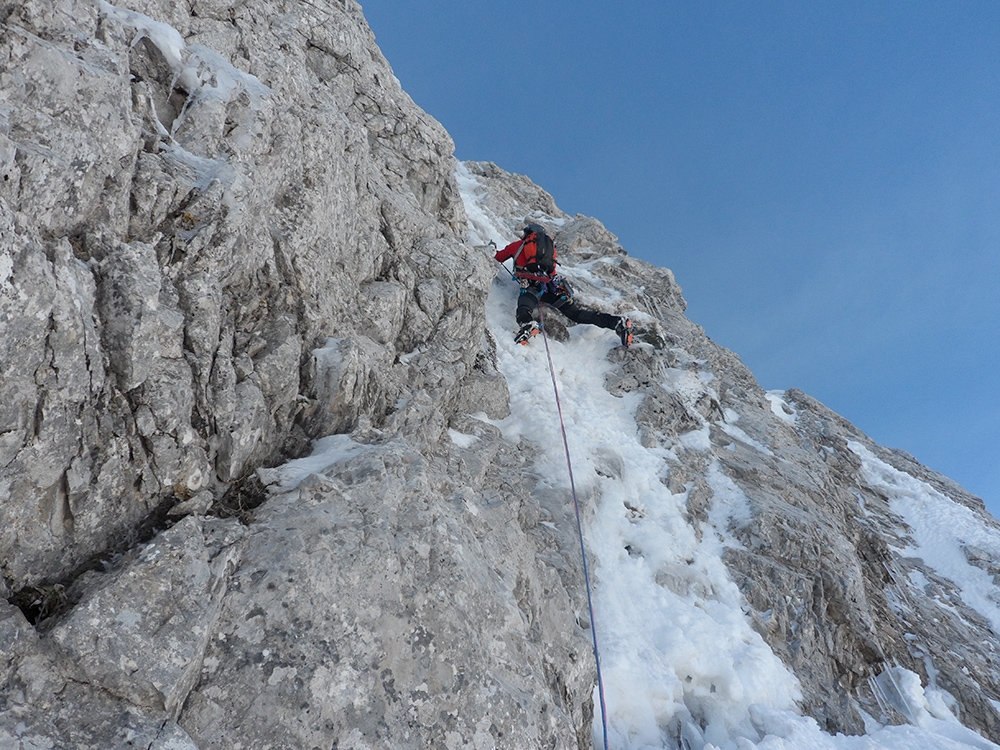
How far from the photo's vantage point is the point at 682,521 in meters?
11.2

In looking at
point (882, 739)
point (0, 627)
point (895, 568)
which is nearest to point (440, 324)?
point (0, 627)

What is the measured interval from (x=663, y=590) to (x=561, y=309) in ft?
29.8

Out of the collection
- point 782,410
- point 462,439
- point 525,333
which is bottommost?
point 462,439

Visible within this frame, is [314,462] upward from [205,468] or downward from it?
upward

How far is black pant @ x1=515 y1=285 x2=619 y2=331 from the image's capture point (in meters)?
15.5

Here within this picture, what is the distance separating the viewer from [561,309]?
53.1 ft

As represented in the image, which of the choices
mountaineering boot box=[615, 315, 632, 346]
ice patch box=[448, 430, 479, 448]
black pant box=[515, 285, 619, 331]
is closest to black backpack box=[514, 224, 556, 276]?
black pant box=[515, 285, 619, 331]

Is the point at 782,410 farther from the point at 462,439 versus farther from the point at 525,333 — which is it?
the point at 462,439

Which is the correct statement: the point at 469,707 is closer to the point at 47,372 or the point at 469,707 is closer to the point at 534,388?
the point at 47,372

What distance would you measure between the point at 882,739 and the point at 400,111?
16.8m

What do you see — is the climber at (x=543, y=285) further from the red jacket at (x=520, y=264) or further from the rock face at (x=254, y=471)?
the rock face at (x=254, y=471)

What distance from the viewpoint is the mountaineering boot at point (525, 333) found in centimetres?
1506

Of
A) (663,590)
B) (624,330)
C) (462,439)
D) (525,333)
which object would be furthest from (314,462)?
(624,330)

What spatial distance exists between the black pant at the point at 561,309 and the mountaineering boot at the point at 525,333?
0.23 m
